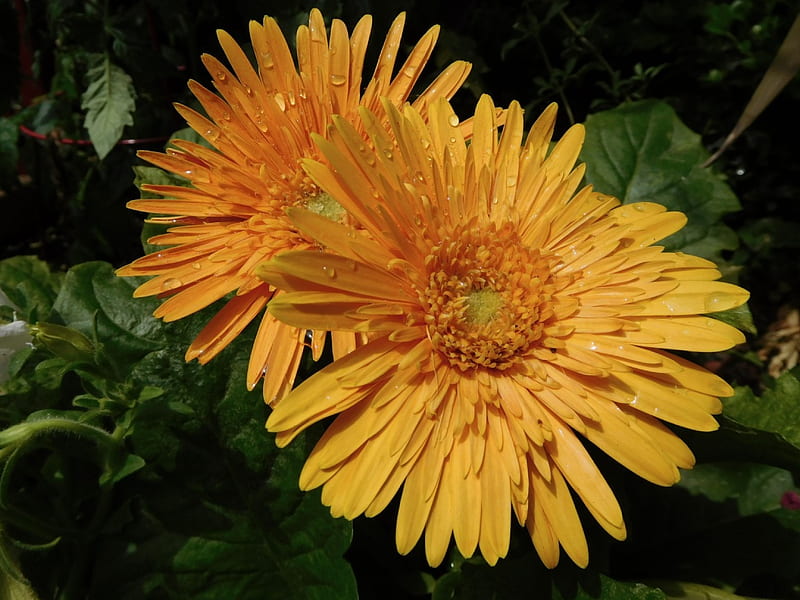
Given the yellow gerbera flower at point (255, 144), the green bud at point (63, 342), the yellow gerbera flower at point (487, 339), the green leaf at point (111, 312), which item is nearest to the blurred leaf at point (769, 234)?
the yellow gerbera flower at point (487, 339)

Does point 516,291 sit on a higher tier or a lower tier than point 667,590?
higher

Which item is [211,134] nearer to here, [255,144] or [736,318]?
[255,144]

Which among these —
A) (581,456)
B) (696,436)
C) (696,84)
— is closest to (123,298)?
(581,456)

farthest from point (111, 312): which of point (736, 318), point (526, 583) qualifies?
point (736, 318)

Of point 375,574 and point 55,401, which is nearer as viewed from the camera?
point 55,401

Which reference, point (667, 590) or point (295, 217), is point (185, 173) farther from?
point (667, 590)

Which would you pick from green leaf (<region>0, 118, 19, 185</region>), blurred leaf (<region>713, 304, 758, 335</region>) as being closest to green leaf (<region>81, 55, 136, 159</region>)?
green leaf (<region>0, 118, 19, 185</region>)
